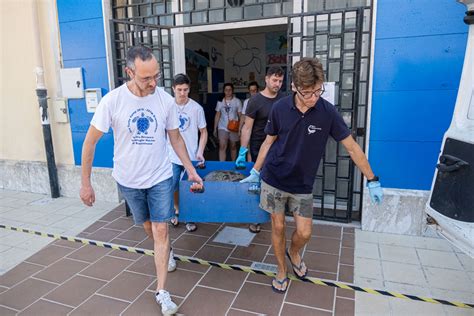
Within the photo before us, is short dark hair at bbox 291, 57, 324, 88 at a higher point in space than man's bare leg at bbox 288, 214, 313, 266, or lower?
higher

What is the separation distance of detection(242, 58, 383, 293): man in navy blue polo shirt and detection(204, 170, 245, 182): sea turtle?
567mm

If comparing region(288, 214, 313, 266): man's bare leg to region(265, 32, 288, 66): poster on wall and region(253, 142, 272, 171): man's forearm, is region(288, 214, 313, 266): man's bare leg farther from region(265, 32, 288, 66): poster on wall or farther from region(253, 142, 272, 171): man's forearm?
region(265, 32, 288, 66): poster on wall

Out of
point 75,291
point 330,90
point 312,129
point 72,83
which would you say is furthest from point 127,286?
point 72,83

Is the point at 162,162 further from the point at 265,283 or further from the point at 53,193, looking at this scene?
the point at 53,193

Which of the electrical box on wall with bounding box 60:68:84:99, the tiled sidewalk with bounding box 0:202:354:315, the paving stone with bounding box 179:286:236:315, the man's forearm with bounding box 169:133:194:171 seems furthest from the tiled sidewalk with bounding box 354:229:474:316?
the electrical box on wall with bounding box 60:68:84:99

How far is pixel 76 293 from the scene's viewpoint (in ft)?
9.78

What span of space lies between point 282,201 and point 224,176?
0.82 m

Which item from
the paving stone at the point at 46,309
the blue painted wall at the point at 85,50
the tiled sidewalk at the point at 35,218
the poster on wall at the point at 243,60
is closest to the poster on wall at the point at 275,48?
the poster on wall at the point at 243,60

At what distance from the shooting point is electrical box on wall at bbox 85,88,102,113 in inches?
198

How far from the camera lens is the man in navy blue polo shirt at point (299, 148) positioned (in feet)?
8.21

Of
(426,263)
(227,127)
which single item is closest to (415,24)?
(426,263)

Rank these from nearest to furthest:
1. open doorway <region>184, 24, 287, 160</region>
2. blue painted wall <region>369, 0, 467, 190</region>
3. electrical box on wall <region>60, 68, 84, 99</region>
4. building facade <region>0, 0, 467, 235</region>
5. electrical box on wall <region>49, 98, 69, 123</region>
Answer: blue painted wall <region>369, 0, 467, 190</region> → building facade <region>0, 0, 467, 235</region> → electrical box on wall <region>60, 68, 84, 99</region> → electrical box on wall <region>49, 98, 69, 123</region> → open doorway <region>184, 24, 287, 160</region>

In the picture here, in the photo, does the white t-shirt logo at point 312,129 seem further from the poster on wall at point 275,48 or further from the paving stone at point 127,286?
the poster on wall at point 275,48

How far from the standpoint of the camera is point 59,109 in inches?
211
